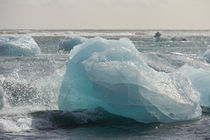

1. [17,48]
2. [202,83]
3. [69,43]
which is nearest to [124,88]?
[202,83]

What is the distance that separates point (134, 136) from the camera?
947 cm

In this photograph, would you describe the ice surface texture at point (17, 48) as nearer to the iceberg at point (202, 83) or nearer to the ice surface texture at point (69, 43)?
the ice surface texture at point (69, 43)

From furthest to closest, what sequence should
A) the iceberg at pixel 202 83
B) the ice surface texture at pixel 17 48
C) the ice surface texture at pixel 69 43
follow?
1. the ice surface texture at pixel 69 43
2. the ice surface texture at pixel 17 48
3. the iceberg at pixel 202 83

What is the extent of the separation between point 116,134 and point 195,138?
1.61 meters

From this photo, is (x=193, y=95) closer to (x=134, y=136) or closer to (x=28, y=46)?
(x=134, y=136)

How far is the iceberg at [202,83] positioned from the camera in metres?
13.1

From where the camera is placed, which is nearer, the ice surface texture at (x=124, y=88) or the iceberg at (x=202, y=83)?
the ice surface texture at (x=124, y=88)

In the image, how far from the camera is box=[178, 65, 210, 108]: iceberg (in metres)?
13.1

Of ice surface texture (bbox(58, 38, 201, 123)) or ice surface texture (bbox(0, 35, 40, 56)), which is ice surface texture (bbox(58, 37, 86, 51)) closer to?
ice surface texture (bbox(0, 35, 40, 56))

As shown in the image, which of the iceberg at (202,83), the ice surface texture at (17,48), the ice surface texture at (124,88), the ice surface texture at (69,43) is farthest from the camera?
the ice surface texture at (69,43)

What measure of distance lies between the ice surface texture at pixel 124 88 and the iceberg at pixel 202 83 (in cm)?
163

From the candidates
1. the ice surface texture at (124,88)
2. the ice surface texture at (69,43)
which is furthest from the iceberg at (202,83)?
the ice surface texture at (69,43)

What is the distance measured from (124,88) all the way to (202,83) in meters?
3.70

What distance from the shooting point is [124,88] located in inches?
422
